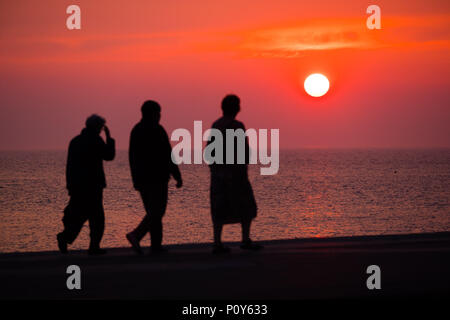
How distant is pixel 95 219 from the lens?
964cm

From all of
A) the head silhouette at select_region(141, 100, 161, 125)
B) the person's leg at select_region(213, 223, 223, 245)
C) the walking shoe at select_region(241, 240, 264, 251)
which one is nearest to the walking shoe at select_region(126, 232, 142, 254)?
the person's leg at select_region(213, 223, 223, 245)

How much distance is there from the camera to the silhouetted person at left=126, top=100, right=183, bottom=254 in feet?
30.7

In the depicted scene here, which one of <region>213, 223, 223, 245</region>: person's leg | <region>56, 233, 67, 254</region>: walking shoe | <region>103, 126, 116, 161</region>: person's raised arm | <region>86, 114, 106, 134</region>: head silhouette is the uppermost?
<region>86, 114, 106, 134</region>: head silhouette

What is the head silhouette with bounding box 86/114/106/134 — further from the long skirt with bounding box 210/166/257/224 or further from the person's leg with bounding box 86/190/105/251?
the long skirt with bounding box 210/166/257/224

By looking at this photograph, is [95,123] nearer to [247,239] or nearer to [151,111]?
[151,111]

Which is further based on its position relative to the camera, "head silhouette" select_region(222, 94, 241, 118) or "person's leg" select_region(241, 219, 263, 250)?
"person's leg" select_region(241, 219, 263, 250)

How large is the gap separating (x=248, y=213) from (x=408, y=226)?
111ft

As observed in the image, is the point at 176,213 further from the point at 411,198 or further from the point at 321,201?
the point at 411,198

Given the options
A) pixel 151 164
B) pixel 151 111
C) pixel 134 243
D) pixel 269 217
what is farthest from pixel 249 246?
pixel 269 217

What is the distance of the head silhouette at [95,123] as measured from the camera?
9578 millimetres

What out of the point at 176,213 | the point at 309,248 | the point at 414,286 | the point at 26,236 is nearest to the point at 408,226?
the point at 176,213

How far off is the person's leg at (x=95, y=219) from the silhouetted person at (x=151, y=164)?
488 mm
